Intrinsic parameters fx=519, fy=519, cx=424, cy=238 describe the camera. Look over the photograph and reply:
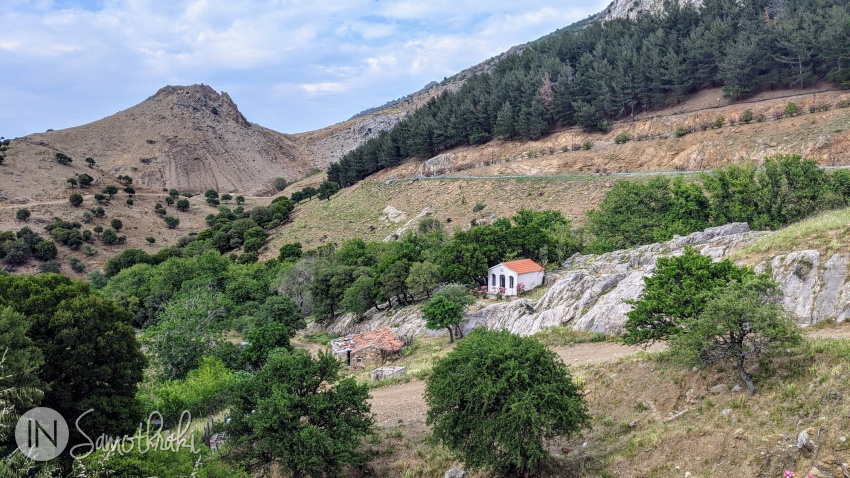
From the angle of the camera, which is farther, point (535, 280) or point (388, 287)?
point (388, 287)

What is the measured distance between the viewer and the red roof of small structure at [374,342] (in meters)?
29.4

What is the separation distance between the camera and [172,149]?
116375 millimetres

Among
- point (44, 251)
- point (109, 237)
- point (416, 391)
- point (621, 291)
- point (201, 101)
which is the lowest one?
point (416, 391)

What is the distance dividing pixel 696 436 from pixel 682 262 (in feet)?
19.5

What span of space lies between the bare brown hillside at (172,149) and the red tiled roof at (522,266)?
83.1 meters

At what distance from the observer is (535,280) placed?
34219 mm

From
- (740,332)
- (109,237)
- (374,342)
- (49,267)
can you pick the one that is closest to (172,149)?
(109,237)

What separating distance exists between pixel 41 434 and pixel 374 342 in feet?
62.7

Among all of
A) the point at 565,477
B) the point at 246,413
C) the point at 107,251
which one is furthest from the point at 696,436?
the point at 107,251

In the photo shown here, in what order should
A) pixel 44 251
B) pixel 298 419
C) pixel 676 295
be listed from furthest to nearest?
pixel 44 251 < pixel 676 295 < pixel 298 419

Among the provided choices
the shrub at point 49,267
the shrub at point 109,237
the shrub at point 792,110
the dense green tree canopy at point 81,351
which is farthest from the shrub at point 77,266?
the shrub at point 792,110

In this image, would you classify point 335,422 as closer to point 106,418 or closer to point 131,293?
point 106,418

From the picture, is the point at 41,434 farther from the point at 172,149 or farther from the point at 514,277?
the point at 172,149

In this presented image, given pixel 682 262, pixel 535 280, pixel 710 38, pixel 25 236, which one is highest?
pixel 710 38
